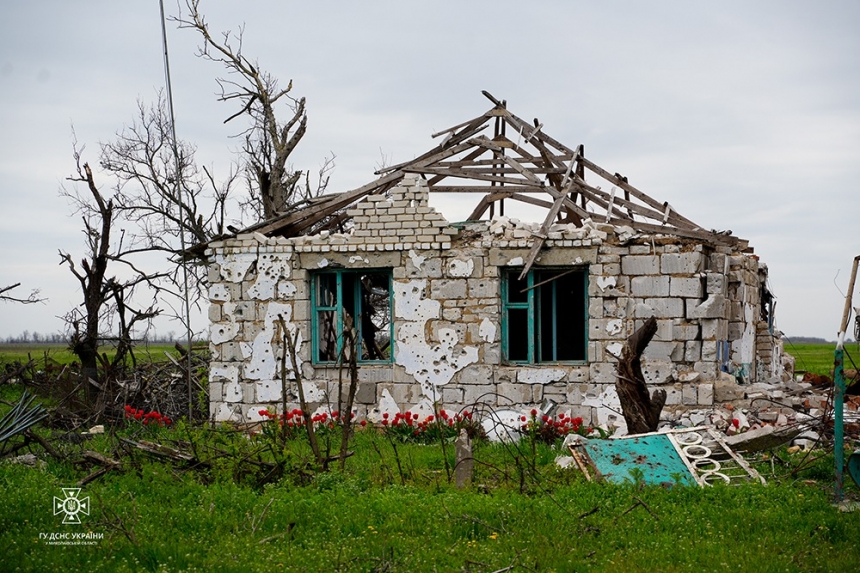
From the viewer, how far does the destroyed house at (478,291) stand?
12070 mm

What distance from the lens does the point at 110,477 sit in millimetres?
8578

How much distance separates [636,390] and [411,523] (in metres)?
3.88

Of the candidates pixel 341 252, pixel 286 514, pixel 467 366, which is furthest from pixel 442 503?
pixel 341 252

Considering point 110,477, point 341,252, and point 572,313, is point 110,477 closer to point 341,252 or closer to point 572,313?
point 341,252

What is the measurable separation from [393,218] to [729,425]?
207 inches

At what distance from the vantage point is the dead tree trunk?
32.6 ft

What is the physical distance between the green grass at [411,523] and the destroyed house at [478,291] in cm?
328

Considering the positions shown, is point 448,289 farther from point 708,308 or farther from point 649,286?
point 708,308

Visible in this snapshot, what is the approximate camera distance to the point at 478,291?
12438 mm

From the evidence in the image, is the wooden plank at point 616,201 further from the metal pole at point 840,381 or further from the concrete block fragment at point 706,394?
the metal pole at point 840,381

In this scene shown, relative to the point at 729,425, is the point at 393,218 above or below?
above

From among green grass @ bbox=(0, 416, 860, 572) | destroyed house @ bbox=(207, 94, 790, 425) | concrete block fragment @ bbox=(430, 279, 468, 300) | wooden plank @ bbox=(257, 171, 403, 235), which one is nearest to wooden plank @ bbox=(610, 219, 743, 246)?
destroyed house @ bbox=(207, 94, 790, 425)

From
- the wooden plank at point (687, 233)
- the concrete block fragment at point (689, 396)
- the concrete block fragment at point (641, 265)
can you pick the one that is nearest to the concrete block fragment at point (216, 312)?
the concrete block fragment at point (641, 265)

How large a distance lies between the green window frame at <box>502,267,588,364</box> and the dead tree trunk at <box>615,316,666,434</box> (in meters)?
2.02
